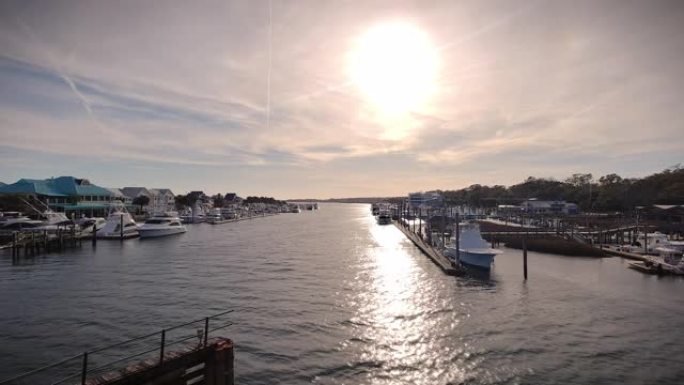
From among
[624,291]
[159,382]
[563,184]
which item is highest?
[563,184]

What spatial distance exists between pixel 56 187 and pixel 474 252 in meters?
106

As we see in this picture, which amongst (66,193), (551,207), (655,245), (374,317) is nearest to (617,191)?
(551,207)

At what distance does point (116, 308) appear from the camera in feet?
86.3

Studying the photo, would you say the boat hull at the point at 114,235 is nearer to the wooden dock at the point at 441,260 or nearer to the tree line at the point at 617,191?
the wooden dock at the point at 441,260

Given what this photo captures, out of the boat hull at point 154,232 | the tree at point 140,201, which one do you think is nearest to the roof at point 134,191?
the tree at point 140,201

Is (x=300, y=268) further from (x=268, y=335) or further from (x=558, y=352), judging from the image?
(x=558, y=352)

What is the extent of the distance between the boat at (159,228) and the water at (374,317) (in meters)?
30.6

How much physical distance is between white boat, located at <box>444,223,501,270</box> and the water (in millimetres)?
1800

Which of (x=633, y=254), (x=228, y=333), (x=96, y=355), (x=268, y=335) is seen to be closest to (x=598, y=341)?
(x=268, y=335)

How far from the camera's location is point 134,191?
147 meters

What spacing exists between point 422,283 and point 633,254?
110ft

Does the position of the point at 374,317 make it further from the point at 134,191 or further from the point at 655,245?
the point at 134,191

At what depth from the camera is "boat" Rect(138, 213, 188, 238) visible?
76500 mm

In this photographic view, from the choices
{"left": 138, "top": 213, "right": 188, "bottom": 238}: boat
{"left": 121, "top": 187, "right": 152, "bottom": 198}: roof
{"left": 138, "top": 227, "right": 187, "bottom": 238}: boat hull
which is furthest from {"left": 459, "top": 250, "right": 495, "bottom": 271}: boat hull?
{"left": 121, "top": 187, "right": 152, "bottom": 198}: roof
